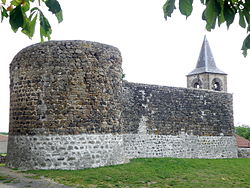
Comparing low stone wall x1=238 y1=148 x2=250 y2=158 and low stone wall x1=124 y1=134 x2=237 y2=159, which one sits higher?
low stone wall x1=124 y1=134 x2=237 y2=159

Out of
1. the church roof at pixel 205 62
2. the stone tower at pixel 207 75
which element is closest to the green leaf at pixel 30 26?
the stone tower at pixel 207 75

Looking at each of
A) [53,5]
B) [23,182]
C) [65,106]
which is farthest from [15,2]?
[65,106]

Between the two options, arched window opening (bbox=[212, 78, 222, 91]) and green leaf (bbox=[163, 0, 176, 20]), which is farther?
arched window opening (bbox=[212, 78, 222, 91])

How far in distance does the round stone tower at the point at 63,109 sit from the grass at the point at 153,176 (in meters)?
0.72

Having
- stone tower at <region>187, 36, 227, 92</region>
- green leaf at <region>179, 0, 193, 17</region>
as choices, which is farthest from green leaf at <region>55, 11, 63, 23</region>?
stone tower at <region>187, 36, 227, 92</region>

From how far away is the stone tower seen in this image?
2994 centimetres

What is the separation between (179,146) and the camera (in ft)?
59.8

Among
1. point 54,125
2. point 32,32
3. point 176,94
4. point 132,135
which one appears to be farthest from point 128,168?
point 32,32

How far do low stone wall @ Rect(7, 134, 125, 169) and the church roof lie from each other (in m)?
19.4

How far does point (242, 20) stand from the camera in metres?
3.04

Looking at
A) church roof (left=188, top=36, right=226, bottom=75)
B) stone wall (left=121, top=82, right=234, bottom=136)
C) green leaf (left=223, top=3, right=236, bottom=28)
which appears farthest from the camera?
church roof (left=188, top=36, right=226, bottom=75)

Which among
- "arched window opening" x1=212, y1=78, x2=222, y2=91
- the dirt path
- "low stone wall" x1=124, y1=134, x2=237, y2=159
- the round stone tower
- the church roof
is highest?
the church roof

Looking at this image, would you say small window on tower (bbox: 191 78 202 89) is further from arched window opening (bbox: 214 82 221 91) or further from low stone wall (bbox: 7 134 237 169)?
low stone wall (bbox: 7 134 237 169)

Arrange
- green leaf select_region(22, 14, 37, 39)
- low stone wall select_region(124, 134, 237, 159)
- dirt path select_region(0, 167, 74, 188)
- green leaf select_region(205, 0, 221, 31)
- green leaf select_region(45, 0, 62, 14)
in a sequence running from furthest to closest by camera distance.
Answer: low stone wall select_region(124, 134, 237, 159)
dirt path select_region(0, 167, 74, 188)
green leaf select_region(22, 14, 37, 39)
green leaf select_region(45, 0, 62, 14)
green leaf select_region(205, 0, 221, 31)
